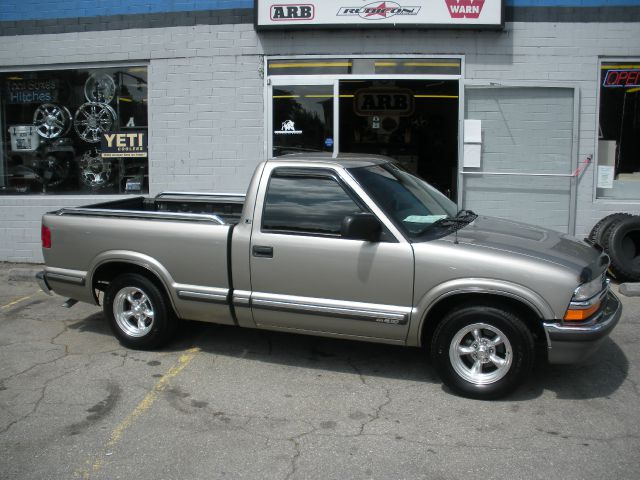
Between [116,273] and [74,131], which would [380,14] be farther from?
[116,273]

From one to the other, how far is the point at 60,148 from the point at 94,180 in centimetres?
78

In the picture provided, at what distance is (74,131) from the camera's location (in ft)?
33.0

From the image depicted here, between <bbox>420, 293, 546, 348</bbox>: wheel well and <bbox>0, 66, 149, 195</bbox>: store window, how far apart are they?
633cm

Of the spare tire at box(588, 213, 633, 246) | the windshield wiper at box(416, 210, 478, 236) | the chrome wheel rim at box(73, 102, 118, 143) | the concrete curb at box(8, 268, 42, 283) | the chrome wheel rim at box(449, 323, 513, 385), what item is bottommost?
the concrete curb at box(8, 268, 42, 283)

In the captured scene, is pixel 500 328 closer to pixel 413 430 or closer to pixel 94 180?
pixel 413 430

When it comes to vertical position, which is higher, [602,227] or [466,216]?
[466,216]

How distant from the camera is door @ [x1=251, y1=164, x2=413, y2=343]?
4.80 m

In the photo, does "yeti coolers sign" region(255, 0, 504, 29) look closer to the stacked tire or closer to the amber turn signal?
the stacked tire

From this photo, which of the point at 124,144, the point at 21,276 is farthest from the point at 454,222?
the point at 21,276

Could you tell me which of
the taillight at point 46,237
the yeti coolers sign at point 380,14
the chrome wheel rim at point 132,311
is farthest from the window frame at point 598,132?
the taillight at point 46,237

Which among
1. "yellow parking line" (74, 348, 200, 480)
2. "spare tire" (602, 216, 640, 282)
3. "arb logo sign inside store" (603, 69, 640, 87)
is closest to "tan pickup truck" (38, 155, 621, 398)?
"yellow parking line" (74, 348, 200, 480)

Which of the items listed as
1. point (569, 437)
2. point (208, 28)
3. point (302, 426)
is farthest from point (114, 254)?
point (208, 28)

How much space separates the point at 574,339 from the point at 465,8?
572 cm

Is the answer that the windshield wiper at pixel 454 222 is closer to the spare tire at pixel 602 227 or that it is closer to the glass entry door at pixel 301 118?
the spare tire at pixel 602 227
